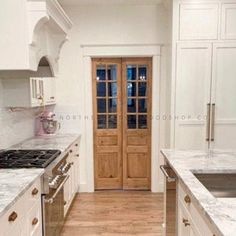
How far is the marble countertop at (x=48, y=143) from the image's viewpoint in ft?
10.2

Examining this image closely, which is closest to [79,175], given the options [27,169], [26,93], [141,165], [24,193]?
[141,165]

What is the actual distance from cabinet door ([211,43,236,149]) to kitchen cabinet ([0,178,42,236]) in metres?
2.47

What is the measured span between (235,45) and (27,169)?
2906mm

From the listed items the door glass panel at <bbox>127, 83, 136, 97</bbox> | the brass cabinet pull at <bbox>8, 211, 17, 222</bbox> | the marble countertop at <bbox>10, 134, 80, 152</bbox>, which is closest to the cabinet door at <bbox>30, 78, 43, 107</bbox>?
the marble countertop at <bbox>10, 134, 80, 152</bbox>

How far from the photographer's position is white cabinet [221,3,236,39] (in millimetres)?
3494

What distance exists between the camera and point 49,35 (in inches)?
98.9

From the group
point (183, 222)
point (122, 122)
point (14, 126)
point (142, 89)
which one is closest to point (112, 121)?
point (122, 122)

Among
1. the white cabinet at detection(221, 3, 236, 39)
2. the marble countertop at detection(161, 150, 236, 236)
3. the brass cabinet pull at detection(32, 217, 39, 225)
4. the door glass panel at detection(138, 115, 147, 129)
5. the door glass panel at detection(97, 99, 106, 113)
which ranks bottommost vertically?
the brass cabinet pull at detection(32, 217, 39, 225)

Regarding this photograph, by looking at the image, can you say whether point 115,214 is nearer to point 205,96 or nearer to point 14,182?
point 205,96

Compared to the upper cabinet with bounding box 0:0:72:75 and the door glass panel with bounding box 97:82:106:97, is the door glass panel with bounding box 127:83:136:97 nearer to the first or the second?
the door glass panel with bounding box 97:82:106:97

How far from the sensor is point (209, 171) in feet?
6.33

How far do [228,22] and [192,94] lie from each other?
100 cm

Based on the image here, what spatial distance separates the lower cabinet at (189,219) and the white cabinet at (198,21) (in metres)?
2.24

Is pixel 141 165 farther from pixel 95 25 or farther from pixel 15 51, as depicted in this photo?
pixel 15 51
